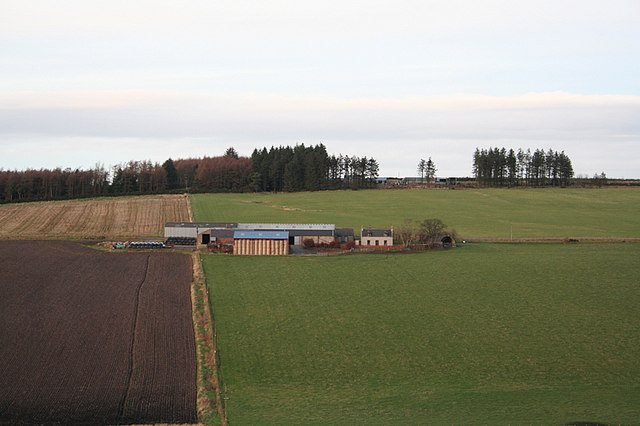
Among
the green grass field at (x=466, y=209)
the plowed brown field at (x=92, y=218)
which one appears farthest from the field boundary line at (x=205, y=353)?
the green grass field at (x=466, y=209)

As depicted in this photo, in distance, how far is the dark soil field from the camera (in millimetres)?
25156

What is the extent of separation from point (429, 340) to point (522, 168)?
126 m

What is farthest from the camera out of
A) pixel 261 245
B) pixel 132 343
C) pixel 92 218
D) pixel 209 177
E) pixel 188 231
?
pixel 209 177

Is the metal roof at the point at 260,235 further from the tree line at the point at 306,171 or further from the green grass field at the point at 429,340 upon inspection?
the tree line at the point at 306,171

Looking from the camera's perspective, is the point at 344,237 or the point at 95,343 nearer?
the point at 95,343

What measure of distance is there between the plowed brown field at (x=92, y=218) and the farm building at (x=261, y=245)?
59.2 feet

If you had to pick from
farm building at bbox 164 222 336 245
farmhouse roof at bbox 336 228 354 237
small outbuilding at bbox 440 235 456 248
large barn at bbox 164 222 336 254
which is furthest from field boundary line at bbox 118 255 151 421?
small outbuilding at bbox 440 235 456 248

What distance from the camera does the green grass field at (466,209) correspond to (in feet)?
262

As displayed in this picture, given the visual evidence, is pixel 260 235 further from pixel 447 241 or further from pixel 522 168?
pixel 522 168

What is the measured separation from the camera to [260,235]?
203 feet

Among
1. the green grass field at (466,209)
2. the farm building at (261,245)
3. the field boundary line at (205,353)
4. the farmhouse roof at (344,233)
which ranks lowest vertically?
the field boundary line at (205,353)

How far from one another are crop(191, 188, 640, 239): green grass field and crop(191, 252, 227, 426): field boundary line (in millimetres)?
36508

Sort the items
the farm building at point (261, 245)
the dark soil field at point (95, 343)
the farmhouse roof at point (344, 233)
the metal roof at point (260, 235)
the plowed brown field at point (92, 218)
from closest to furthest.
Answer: the dark soil field at point (95, 343)
the farm building at point (261, 245)
the metal roof at point (260, 235)
the farmhouse roof at point (344, 233)
the plowed brown field at point (92, 218)

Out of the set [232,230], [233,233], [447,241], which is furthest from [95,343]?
[447,241]
